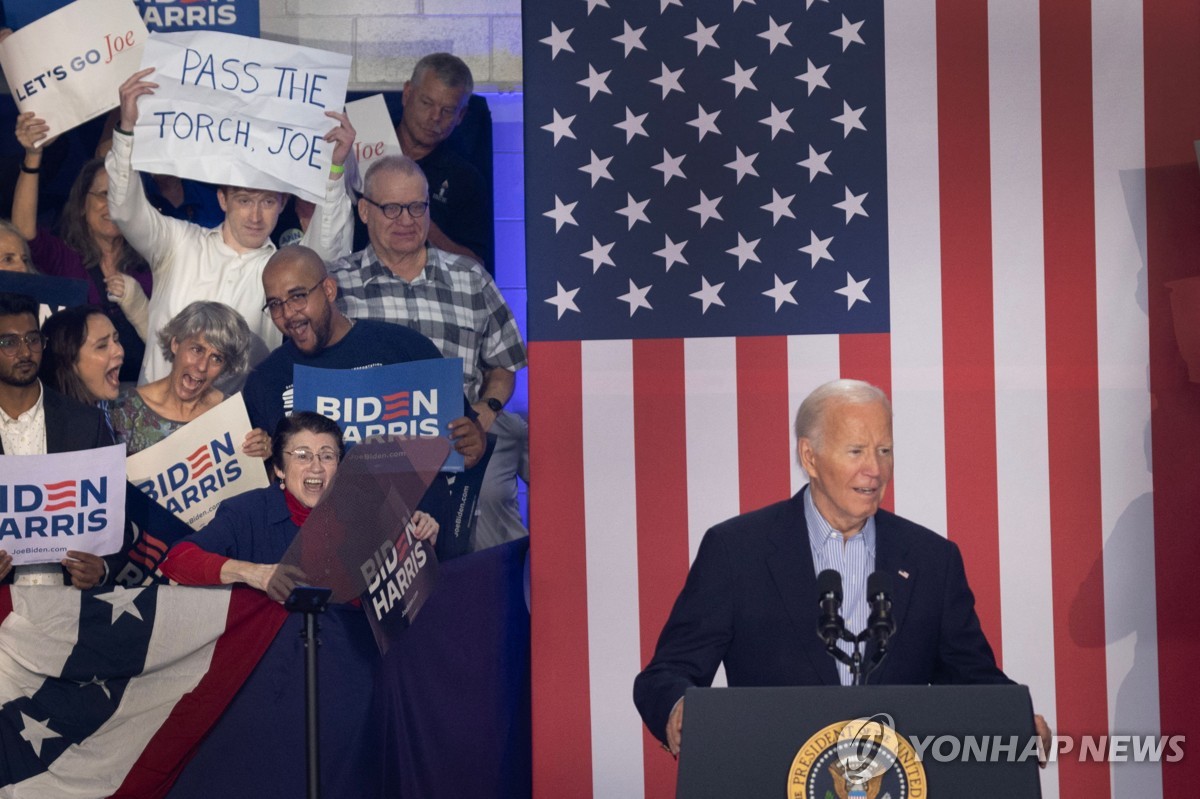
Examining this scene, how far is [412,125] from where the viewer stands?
15.4 ft

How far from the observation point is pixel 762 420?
13.8 ft

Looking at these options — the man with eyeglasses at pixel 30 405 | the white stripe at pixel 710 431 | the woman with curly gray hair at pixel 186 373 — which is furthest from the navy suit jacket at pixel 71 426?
the white stripe at pixel 710 431

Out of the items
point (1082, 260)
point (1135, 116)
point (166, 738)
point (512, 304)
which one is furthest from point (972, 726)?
point (512, 304)

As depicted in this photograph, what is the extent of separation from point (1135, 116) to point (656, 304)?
1634 millimetres

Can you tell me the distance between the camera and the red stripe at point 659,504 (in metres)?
4.22

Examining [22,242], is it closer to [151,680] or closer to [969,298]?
[151,680]

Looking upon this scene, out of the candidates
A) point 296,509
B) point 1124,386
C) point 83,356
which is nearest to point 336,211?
point 83,356

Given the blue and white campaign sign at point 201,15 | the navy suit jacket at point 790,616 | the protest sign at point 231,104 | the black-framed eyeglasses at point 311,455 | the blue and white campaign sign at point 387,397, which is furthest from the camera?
the blue and white campaign sign at point 201,15

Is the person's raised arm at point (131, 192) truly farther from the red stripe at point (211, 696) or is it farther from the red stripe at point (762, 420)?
the red stripe at point (762, 420)

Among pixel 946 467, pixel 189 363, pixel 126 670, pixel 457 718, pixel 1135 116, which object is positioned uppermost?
pixel 1135 116

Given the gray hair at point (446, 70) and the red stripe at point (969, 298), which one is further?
the gray hair at point (446, 70)

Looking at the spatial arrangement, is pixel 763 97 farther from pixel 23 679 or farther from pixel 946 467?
pixel 23 679

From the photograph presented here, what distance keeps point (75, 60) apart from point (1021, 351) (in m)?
3.33

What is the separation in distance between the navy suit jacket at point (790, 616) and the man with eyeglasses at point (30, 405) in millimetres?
2424
